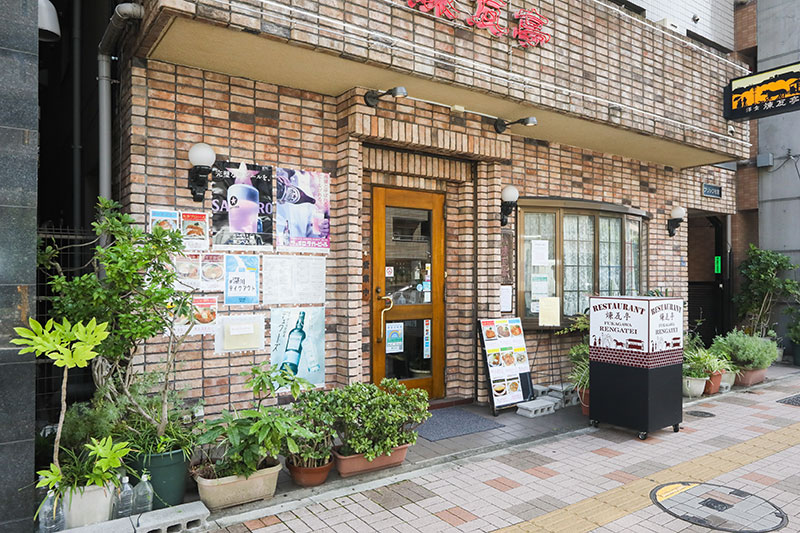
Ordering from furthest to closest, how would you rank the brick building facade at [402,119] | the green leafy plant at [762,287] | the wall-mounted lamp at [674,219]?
the green leafy plant at [762,287], the wall-mounted lamp at [674,219], the brick building facade at [402,119]

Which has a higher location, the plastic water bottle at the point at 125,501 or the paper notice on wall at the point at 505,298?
the paper notice on wall at the point at 505,298

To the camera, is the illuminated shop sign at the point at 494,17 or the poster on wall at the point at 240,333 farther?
the illuminated shop sign at the point at 494,17

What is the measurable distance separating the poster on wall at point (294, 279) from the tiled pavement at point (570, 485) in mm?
2094

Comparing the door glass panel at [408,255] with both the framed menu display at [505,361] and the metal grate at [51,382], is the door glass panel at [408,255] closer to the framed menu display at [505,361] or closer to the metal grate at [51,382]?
the framed menu display at [505,361]

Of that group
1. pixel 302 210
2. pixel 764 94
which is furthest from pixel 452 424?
pixel 764 94

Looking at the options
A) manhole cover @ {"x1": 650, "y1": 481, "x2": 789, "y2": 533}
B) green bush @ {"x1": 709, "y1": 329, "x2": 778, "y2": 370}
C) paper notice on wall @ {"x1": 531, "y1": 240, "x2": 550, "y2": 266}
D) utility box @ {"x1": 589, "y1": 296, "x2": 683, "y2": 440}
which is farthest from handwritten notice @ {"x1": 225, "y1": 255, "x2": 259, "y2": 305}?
green bush @ {"x1": 709, "y1": 329, "x2": 778, "y2": 370}

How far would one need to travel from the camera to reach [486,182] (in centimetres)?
720

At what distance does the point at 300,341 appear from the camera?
587 centimetres

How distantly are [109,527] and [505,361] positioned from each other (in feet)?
15.0

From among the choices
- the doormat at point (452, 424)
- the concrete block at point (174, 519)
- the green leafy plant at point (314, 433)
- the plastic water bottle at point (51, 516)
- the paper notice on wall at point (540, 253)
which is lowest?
the doormat at point (452, 424)

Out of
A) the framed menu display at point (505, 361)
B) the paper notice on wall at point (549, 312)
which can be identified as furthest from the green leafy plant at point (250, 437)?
the paper notice on wall at point (549, 312)

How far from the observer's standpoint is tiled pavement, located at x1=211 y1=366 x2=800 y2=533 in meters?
3.94

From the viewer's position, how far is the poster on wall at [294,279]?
5.69 metres

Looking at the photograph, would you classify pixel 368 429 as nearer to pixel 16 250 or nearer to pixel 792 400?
pixel 16 250
